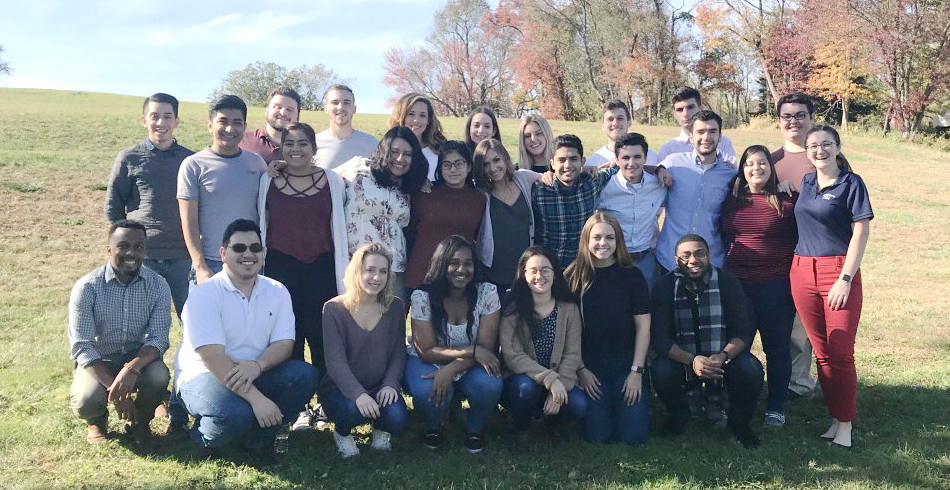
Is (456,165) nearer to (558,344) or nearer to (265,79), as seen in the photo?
(558,344)

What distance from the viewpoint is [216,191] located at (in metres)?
4.71

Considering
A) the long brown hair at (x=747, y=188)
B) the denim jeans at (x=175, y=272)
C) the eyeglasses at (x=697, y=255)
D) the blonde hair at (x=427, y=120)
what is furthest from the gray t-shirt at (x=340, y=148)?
the long brown hair at (x=747, y=188)

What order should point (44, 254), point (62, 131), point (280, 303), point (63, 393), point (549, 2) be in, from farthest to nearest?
point (549, 2), point (62, 131), point (44, 254), point (63, 393), point (280, 303)

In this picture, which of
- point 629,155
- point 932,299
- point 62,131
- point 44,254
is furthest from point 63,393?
point 62,131

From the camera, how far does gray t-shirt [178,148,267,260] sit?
4699 millimetres

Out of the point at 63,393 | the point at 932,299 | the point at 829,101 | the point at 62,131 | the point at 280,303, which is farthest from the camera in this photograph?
the point at 829,101

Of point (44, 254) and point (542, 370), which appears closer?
point (542, 370)

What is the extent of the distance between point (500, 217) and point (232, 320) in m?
1.93

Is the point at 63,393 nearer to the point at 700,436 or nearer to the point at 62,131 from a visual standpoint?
the point at 700,436

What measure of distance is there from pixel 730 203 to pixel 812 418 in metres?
1.66

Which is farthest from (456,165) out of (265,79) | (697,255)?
(265,79)

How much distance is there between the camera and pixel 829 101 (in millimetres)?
34688

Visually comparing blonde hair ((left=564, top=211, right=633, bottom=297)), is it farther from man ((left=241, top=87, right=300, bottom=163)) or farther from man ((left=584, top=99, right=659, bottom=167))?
man ((left=241, top=87, right=300, bottom=163))

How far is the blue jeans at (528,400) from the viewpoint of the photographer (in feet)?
14.7
